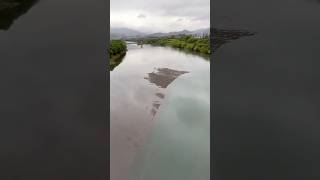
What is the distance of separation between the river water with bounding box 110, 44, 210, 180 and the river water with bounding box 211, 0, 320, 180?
2.00ft

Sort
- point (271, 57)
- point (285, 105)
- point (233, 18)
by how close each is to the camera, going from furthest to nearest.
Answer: point (233, 18)
point (271, 57)
point (285, 105)

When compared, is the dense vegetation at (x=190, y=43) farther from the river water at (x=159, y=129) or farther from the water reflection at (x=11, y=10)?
the water reflection at (x=11, y=10)

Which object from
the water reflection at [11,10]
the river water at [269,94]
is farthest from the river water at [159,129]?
the water reflection at [11,10]

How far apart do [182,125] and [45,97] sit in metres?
2.89

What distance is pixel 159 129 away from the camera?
6969 mm

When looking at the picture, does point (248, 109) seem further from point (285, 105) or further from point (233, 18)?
point (233, 18)

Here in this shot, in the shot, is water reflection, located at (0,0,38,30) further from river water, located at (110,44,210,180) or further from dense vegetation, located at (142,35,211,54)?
dense vegetation, located at (142,35,211,54)

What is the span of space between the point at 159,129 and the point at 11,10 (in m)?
3.71

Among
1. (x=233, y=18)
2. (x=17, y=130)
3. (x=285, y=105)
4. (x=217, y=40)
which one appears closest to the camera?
(x=17, y=130)

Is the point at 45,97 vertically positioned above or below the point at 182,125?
above

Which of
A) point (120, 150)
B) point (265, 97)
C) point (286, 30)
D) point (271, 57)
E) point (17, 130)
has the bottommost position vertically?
point (120, 150)

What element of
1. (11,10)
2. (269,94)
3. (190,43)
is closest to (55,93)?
(11,10)

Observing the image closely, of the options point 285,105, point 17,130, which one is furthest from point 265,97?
point 17,130

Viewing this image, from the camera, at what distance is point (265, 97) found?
19.0 feet
